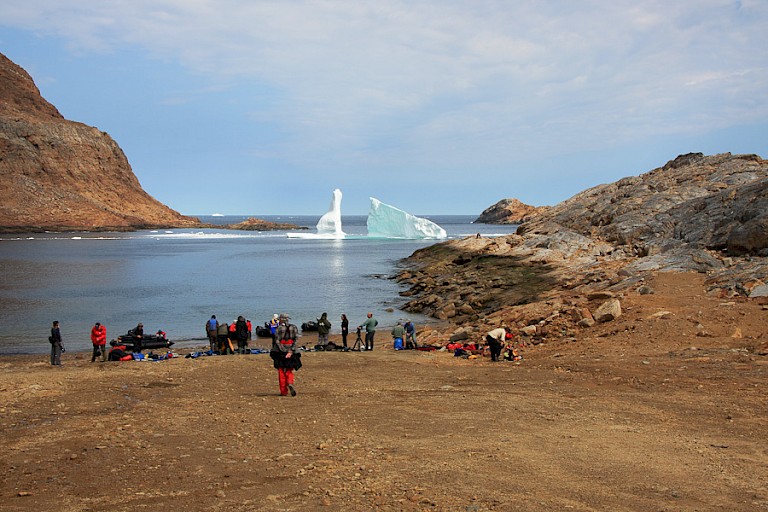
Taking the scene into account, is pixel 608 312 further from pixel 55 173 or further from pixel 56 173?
pixel 56 173

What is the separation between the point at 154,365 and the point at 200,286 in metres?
30.7

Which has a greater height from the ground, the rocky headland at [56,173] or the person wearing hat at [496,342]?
the rocky headland at [56,173]

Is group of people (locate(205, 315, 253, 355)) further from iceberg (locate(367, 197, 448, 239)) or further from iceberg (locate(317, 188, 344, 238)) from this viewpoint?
iceberg (locate(317, 188, 344, 238))

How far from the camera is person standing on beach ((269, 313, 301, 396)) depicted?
11547mm

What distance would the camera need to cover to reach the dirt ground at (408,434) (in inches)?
263

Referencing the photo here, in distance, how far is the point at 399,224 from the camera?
4232 inches

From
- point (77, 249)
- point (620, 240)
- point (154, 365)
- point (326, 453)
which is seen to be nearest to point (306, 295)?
point (620, 240)

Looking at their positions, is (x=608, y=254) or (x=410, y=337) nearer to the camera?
(x=410, y=337)

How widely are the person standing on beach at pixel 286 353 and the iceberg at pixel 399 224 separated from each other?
88.2 m

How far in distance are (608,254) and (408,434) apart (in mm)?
27302

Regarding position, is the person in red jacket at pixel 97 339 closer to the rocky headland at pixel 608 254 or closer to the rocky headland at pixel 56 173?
the rocky headland at pixel 608 254

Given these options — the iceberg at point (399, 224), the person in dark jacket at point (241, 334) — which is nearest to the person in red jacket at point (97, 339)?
the person in dark jacket at point (241, 334)

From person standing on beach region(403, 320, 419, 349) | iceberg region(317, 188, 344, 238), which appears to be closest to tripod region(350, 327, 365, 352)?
person standing on beach region(403, 320, 419, 349)

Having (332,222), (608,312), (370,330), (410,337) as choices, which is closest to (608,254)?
(608,312)
